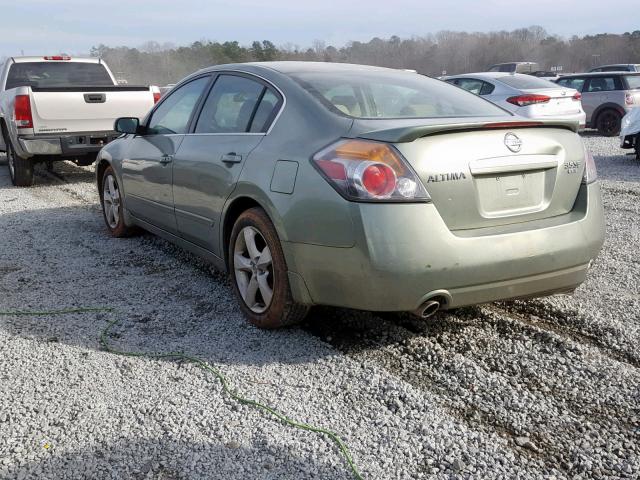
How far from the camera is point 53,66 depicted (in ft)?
36.6

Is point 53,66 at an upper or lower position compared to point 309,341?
upper

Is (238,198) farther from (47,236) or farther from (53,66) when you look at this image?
(53,66)

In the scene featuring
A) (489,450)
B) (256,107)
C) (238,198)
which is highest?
(256,107)

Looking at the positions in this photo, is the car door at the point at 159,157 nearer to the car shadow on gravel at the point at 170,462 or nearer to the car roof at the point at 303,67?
the car roof at the point at 303,67

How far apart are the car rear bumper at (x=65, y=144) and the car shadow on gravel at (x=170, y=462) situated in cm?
712

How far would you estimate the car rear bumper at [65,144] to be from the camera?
8.94 metres

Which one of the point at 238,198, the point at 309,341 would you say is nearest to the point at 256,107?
the point at 238,198

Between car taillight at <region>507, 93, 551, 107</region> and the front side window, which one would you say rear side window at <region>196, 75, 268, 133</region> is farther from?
car taillight at <region>507, 93, 551, 107</region>

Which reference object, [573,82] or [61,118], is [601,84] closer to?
[573,82]

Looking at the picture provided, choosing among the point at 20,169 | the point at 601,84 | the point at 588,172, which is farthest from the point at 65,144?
the point at 601,84

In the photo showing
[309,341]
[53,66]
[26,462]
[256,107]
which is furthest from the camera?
[53,66]

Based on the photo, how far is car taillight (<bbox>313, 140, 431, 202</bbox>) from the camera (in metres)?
3.01

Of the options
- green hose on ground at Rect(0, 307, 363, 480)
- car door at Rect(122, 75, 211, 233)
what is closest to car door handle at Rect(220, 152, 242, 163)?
car door at Rect(122, 75, 211, 233)

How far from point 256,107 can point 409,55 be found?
8457cm
